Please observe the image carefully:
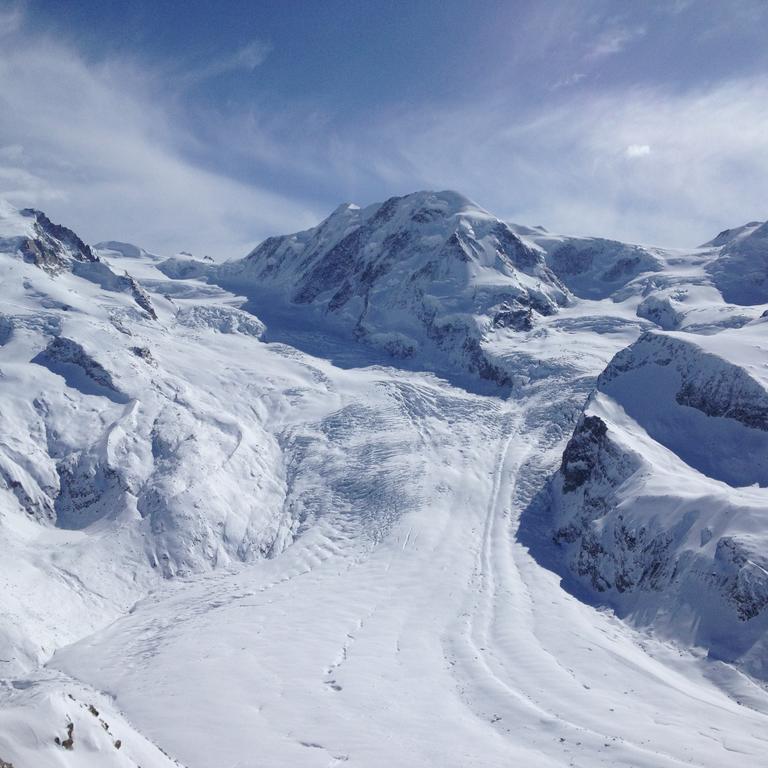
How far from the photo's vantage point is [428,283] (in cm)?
13400

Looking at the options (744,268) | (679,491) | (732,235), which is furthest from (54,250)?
(732,235)

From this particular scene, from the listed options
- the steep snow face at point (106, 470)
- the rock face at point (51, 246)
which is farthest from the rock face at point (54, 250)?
the steep snow face at point (106, 470)

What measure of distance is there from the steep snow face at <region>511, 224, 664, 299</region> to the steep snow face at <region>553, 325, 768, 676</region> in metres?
87.1

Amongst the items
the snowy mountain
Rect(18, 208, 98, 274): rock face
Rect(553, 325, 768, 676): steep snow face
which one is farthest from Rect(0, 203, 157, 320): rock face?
Rect(553, 325, 768, 676): steep snow face

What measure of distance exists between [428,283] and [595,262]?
62027 mm

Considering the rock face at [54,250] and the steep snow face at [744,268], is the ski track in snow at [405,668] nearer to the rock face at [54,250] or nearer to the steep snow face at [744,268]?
the rock face at [54,250]

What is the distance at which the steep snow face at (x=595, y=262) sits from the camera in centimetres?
15938

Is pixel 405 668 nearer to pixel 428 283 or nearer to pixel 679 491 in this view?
pixel 679 491

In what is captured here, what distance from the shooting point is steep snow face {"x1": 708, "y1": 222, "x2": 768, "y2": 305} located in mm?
135250

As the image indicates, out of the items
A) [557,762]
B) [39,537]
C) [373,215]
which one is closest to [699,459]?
[557,762]

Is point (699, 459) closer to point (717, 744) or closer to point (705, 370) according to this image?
point (705, 370)

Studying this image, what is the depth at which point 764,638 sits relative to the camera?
37875mm

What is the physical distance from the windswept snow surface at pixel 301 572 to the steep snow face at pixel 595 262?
198ft

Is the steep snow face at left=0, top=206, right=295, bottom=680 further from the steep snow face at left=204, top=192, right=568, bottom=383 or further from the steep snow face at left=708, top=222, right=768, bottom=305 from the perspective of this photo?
the steep snow face at left=708, top=222, right=768, bottom=305
